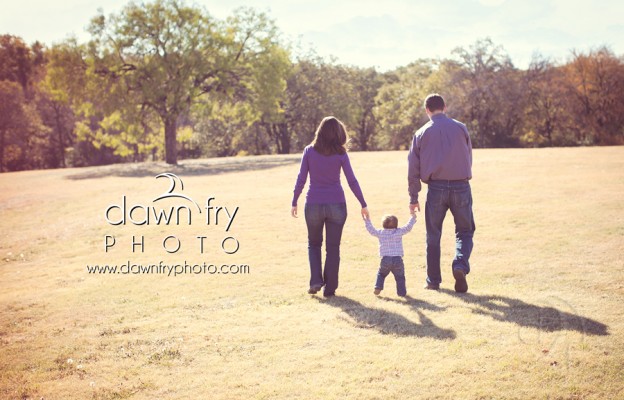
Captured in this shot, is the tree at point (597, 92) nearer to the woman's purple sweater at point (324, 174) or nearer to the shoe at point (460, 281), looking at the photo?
the shoe at point (460, 281)

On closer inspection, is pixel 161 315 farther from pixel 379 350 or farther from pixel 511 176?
pixel 511 176

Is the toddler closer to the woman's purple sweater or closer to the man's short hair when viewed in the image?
the woman's purple sweater

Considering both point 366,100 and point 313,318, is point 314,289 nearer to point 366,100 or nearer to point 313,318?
point 313,318

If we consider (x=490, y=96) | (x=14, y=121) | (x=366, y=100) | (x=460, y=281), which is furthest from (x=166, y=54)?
(x=366, y=100)

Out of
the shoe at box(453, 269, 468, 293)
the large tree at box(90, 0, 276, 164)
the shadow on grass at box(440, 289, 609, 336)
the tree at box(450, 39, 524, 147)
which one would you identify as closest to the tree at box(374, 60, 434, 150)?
the tree at box(450, 39, 524, 147)

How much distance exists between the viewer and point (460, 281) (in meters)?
7.24

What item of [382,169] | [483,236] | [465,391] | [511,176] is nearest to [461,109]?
[382,169]

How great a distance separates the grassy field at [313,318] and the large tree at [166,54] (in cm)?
2080

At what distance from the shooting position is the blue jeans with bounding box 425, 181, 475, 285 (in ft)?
23.5

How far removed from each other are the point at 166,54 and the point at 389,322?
102 feet

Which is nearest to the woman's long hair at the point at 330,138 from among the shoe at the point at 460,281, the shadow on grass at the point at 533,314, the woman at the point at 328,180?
the woman at the point at 328,180

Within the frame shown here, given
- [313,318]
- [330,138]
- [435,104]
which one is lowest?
[313,318]

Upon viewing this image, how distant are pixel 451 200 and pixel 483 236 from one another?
444 cm

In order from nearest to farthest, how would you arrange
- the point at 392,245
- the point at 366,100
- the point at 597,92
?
the point at 392,245 → the point at 597,92 → the point at 366,100
